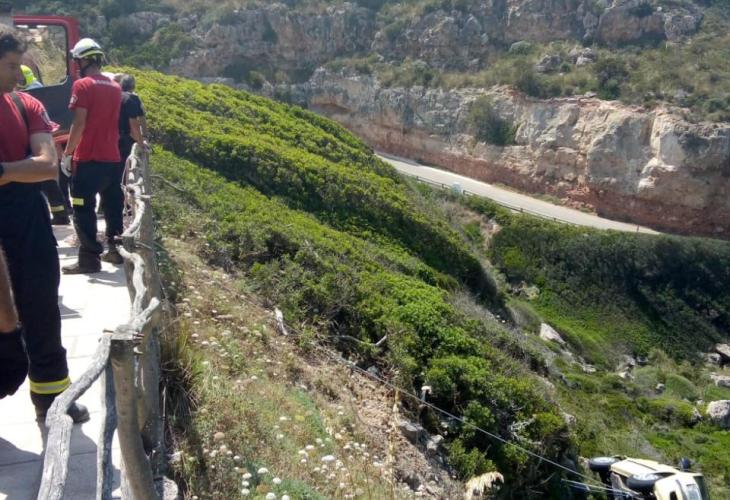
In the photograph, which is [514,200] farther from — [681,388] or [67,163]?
[67,163]

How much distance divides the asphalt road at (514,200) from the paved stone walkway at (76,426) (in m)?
25.1

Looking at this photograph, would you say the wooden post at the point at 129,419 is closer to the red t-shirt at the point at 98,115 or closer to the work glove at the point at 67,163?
the red t-shirt at the point at 98,115

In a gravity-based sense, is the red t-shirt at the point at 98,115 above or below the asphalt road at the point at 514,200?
above

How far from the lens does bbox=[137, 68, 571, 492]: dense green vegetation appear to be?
8.00m

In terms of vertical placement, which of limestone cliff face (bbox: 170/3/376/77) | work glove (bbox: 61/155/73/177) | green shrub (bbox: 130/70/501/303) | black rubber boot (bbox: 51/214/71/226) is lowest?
limestone cliff face (bbox: 170/3/376/77)

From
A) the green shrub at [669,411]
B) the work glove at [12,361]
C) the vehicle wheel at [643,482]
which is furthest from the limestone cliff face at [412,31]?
the work glove at [12,361]

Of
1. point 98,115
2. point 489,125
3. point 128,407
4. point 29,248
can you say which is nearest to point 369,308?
point 98,115

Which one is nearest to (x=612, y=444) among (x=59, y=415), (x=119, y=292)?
(x=119, y=292)

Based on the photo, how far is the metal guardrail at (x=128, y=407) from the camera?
2.20m

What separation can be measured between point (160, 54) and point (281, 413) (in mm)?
39219

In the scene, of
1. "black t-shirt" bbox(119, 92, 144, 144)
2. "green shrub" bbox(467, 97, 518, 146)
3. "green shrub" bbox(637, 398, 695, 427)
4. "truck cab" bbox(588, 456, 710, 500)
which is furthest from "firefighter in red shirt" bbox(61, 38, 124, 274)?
"green shrub" bbox(467, 97, 518, 146)

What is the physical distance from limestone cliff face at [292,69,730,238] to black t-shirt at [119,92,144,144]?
2931 centimetres

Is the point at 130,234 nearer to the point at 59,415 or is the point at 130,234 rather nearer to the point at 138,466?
the point at 138,466

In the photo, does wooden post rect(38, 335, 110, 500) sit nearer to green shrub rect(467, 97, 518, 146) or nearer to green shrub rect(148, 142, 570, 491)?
green shrub rect(148, 142, 570, 491)
